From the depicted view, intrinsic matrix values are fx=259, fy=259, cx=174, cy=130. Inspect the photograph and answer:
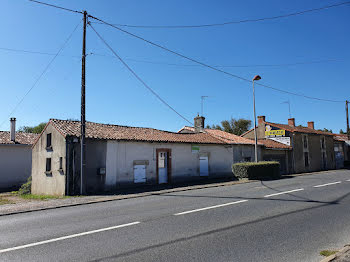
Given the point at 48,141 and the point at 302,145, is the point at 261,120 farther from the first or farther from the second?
the point at 48,141

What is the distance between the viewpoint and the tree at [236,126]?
55.6m

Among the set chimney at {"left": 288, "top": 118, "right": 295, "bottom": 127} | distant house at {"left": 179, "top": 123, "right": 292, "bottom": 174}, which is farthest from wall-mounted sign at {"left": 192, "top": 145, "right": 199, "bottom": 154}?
chimney at {"left": 288, "top": 118, "right": 295, "bottom": 127}

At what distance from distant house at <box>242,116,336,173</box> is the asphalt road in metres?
22.7

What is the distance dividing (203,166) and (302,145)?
16917 mm

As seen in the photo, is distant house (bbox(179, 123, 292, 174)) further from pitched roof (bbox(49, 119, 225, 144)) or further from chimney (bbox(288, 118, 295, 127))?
chimney (bbox(288, 118, 295, 127))

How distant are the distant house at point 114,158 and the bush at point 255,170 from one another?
224 cm

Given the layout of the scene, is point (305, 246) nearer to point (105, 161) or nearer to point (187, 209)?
point (187, 209)

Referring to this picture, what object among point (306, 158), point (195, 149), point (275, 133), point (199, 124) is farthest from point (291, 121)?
point (195, 149)

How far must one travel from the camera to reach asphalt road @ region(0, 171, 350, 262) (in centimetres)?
442

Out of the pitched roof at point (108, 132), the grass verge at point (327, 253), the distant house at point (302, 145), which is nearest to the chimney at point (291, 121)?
the distant house at point (302, 145)

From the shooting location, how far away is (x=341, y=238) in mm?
5148

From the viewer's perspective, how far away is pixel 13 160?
2264 cm

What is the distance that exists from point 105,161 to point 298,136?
2441 centimetres

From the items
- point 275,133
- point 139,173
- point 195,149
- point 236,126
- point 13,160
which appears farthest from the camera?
point 236,126
